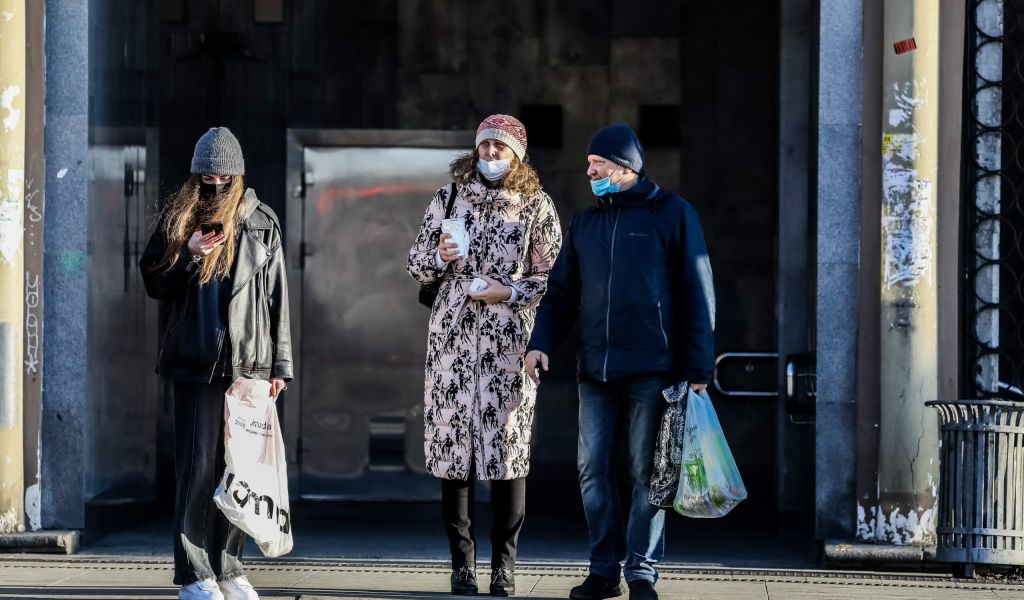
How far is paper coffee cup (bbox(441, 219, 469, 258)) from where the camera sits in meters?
6.23

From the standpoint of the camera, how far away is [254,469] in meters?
5.71

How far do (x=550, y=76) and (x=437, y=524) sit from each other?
3108 mm

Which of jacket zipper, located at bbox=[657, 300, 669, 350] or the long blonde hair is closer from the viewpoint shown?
the long blonde hair

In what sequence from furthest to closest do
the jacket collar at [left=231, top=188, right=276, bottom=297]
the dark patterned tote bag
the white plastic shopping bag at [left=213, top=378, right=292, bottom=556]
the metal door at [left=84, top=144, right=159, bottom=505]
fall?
the metal door at [left=84, top=144, right=159, bottom=505]
the dark patterned tote bag
the jacket collar at [left=231, top=188, right=276, bottom=297]
the white plastic shopping bag at [left=213, top=378, right=292, bottom=556]

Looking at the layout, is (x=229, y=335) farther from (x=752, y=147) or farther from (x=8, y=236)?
(x=752, y=147)

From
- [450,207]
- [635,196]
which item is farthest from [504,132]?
[635,196]

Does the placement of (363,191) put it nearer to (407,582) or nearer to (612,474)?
(407,582)

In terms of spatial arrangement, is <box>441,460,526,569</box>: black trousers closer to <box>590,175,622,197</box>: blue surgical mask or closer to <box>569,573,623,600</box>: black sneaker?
<box>569,573,623,600</box>: black sneaker

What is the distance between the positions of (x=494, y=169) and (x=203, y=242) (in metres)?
1.27

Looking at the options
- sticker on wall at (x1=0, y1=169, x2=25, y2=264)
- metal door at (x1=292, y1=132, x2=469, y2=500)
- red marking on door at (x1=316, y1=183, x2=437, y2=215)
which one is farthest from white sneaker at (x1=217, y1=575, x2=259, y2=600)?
red marking on door at (x1=316, y1=183, x2=437, y2=215)

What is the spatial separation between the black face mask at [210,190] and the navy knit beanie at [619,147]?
146 cm

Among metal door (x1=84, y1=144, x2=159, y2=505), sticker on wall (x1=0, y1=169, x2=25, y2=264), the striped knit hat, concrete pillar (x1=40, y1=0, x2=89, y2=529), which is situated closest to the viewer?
the striped knit hat

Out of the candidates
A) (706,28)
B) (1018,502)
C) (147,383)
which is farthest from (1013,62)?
(147,383)

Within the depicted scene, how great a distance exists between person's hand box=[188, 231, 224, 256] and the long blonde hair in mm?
20
